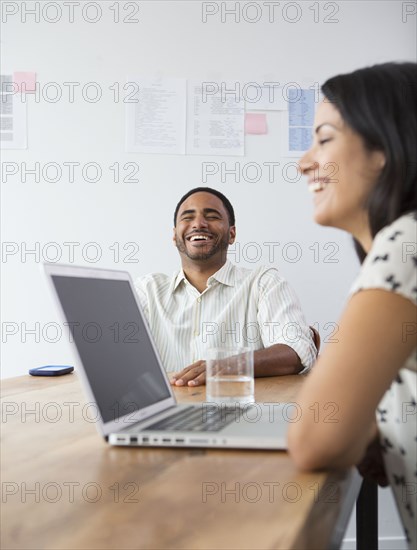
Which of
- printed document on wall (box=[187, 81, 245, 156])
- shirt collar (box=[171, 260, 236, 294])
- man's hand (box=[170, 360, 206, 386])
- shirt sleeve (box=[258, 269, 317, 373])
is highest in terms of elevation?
printed document on wall (box=[187, 81, 245, 156])

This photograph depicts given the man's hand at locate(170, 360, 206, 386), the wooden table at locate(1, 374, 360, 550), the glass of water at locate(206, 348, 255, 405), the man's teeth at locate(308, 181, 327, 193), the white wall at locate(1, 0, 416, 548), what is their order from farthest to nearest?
the white wall at locate(1, 0, 416, 548)
the man's hand at locate(170, 360, 206, 386)
the glass of water at locate(206, 348, 255, 405)
the man's teeth at locate(308, 181, 327, 193)
the wooden table at locate(1, 374, 360, 550)

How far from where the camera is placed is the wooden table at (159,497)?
1.90 feet

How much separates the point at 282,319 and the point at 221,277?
0.33 m

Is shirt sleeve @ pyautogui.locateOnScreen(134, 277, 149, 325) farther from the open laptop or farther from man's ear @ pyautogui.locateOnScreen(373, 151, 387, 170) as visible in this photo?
man's ear @ pyautogui.locateOnScreen(373, 151, 387, 170)

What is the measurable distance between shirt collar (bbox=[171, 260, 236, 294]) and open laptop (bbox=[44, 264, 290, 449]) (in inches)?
42.0

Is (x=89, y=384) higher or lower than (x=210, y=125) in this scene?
lower

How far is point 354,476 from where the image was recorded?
913 mm

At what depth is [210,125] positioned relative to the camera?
8.61 feet

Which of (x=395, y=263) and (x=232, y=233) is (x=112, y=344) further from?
(x=232, y=233)

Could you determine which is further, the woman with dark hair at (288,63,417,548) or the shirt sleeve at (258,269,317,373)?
the shirt sleeve at (258,269,317,373)

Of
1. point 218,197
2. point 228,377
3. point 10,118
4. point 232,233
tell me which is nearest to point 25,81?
point 10,118

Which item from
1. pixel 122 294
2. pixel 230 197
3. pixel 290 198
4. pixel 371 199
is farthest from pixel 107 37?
pixel 371 199

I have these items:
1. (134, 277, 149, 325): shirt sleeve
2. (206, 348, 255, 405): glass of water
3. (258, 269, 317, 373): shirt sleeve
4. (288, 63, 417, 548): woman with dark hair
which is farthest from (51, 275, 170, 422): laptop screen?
(134, 277, 149, 325): shirt sleeve

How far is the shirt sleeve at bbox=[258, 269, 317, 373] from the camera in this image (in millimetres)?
1933
